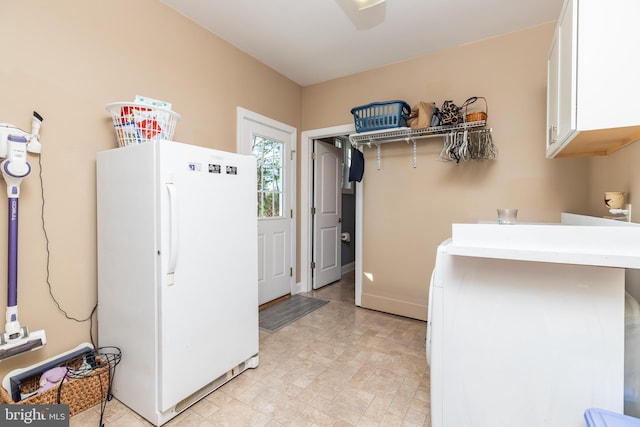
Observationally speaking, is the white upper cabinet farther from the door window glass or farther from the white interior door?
the white interior door

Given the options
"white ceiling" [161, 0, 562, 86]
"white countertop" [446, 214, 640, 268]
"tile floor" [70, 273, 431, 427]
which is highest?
"white ceiling" [161, 0, 562, 86]

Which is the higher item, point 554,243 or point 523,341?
point 554,243

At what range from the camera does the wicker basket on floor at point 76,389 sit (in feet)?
4.77

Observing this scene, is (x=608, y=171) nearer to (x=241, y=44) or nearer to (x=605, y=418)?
(x=605, y=418)

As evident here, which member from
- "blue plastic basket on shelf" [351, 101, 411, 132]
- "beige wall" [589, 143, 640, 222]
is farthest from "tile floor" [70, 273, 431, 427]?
"blue plastic basket on shelf" [351, 101, 411, 132]

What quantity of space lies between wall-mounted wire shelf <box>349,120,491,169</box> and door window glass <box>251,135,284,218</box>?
3.04 feet

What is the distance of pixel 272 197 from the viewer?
3.41m

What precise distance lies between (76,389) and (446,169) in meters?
3.17

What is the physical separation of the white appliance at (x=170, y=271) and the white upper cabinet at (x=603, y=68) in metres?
1.80

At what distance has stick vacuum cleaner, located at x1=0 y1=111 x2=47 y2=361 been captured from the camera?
4.83ft

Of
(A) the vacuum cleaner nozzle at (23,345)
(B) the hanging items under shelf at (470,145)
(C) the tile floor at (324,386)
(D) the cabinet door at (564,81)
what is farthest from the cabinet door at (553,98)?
(A) the vacuum cleaner nozzle at (23,345)

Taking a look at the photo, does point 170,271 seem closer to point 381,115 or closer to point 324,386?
point 324,386

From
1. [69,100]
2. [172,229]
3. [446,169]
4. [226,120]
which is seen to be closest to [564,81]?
[446,169]

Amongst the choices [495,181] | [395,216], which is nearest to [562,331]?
[495,181]
